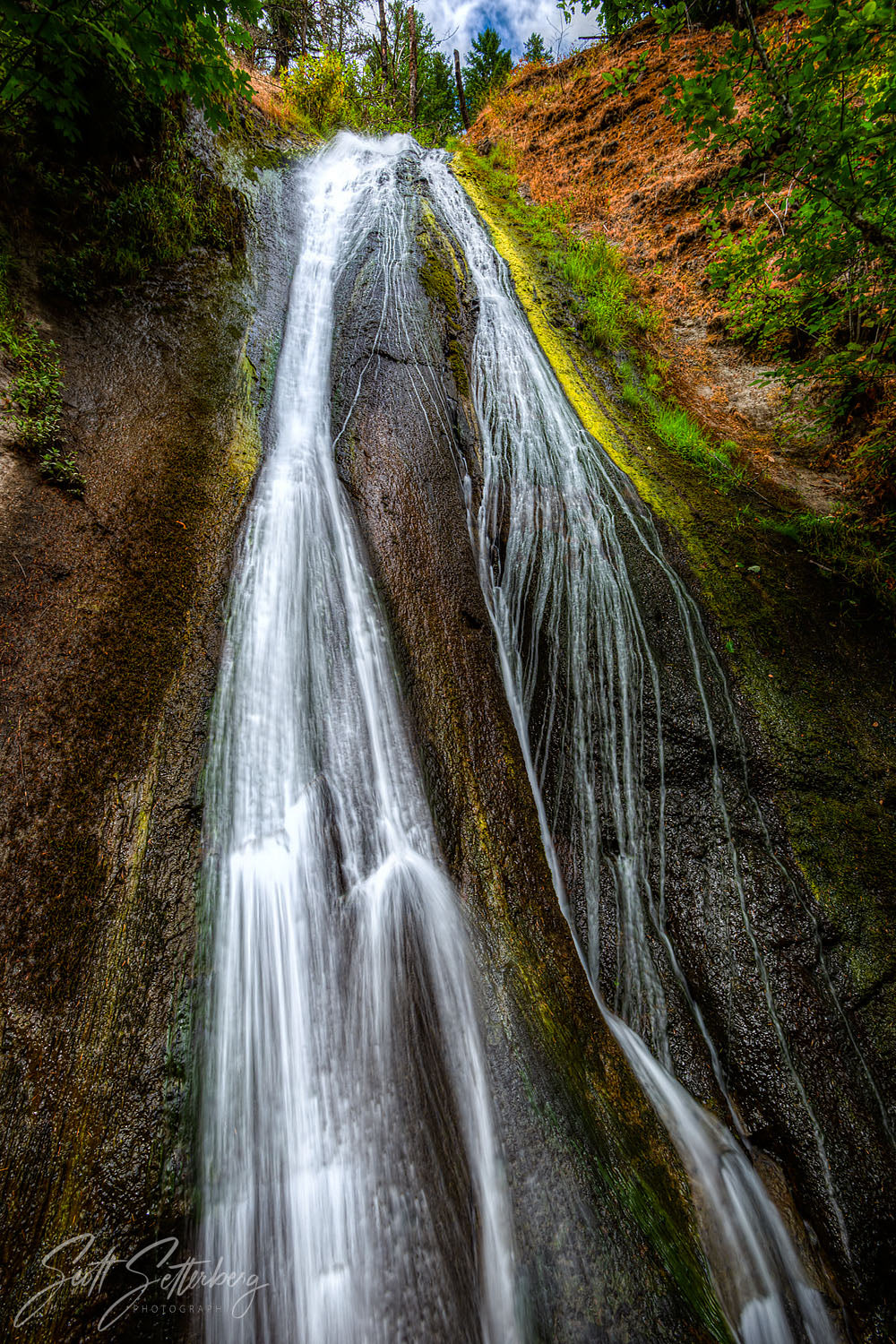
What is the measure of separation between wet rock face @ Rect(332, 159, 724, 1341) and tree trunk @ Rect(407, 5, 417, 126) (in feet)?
49.3

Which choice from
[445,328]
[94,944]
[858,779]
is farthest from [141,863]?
[445,328]

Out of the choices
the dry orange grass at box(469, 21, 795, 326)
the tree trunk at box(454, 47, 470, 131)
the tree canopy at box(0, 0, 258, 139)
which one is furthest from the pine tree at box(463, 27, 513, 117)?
the tree canopy at box(0, 0, 258, 139)

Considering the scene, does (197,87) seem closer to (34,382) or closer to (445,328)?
(34,382)

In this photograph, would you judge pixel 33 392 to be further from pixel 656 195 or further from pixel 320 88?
pixel 320 88

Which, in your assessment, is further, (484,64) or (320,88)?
(484,64)

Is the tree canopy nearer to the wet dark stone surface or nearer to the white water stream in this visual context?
the wet dark stone surface

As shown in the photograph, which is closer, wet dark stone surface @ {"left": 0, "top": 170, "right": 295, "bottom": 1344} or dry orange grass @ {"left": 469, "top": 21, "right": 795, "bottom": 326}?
wet dark stone surface @ {"left": 0, "top": 170, "right": 295, "bottom": 1344}

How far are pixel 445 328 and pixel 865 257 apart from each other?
339 cm

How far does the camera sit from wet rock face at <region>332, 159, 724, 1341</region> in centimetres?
170

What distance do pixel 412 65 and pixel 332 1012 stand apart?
22114mm

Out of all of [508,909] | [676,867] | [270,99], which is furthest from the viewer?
[270,99]

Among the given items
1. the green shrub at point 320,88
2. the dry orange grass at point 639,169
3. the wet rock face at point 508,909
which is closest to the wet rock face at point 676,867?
the wet rock face at point 508,909

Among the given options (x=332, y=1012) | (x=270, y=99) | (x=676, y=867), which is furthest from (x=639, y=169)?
(x=332, y=1012)

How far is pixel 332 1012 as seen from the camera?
6.91ft
